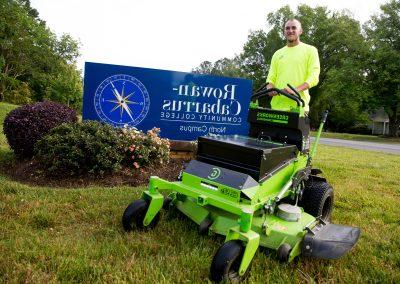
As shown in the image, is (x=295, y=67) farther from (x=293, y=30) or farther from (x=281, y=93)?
(x=281, y=93)

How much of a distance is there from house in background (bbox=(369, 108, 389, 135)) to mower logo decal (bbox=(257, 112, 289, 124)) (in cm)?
5307

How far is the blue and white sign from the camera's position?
675 cm

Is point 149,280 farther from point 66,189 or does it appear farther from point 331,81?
point 331,81

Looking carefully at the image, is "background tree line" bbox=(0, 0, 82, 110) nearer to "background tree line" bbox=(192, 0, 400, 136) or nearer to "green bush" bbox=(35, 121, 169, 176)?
"background tree line" bbox=(192, 0, 400, 136)

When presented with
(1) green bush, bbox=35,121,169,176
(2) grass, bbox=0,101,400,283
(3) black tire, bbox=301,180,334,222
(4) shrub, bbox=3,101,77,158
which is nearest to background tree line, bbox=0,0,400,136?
(4) shrub, bbox=3,101,77,158

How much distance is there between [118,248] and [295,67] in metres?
2.79

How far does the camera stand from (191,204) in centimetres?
370

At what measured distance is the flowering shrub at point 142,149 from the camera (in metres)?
5.87

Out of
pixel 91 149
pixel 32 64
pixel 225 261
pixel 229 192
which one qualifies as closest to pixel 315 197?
pixel 229 192

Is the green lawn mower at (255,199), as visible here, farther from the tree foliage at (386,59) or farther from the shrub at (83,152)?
the tree foliage at (386,59)

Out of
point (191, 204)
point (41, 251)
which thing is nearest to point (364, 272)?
point (191, 204)

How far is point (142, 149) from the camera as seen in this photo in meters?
5.89

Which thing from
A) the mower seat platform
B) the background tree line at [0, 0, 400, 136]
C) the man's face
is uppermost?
the background tree line at [0, 0, 400, 136]

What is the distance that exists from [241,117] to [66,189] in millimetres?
4008
